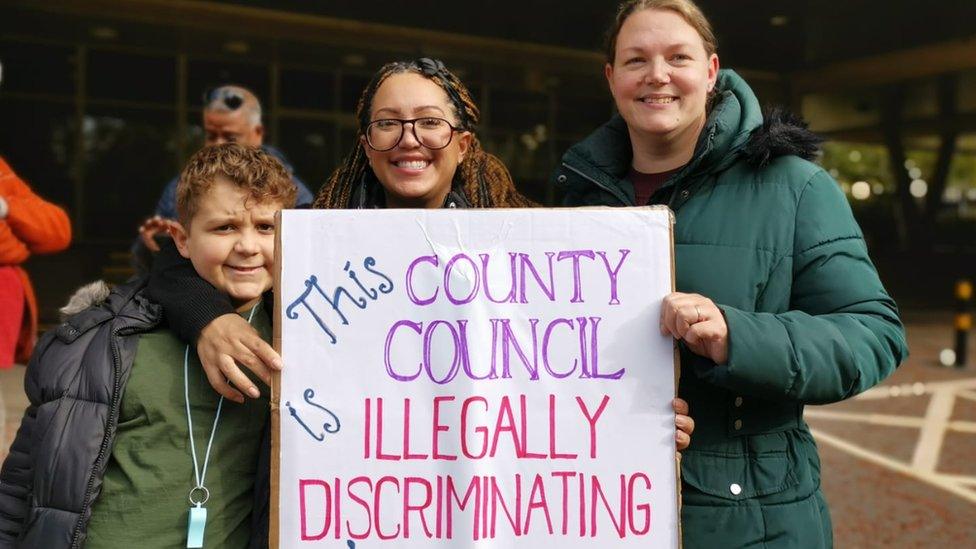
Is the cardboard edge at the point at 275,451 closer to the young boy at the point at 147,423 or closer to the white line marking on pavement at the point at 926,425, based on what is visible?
the young boy at the point at 147,423

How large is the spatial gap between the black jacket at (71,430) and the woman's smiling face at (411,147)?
1.82ft

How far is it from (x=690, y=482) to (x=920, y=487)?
4.01 m

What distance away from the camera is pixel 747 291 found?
170cm

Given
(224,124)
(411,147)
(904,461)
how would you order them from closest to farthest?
1. (411,147)
2. (224,124)
3. (904,461)

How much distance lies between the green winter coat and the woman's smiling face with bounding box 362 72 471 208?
509 millimetres

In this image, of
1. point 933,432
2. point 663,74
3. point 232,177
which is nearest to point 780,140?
point 663,74

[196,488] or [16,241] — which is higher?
[16,241]

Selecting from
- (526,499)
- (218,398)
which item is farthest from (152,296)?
(526,499)

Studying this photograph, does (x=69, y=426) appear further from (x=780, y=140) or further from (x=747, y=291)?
(x=780, y=140)

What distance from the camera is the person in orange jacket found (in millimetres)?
3260

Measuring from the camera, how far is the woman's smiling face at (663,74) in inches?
70.6

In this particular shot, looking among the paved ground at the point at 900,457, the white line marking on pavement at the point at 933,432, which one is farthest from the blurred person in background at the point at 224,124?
the white line marking on pavement at the point at 933,432

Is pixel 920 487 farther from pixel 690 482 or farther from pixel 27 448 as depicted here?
pixel 27 448

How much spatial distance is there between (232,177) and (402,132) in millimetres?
366
